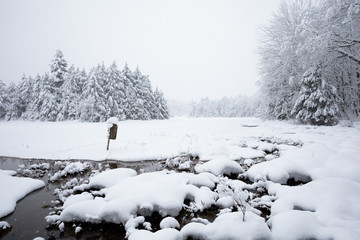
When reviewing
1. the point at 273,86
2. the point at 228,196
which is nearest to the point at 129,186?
the point at 228,196

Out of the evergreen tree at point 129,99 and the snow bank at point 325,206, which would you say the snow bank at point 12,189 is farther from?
the evergreen tree at point 129,99

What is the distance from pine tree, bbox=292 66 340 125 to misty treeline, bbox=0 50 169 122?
24.6 meters

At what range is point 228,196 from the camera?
304cm

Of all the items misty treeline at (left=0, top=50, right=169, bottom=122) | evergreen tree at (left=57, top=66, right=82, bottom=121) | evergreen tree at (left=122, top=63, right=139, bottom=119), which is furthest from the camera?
evergreen tree at (left=122, top=63, right=139, bottom=119)

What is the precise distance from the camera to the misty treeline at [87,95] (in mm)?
27875

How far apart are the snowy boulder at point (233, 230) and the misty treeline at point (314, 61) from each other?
35.0 feet

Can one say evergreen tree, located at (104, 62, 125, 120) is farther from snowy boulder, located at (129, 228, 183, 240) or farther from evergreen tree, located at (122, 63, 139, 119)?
snowy boulder, located at (129, 228, 183, 240)

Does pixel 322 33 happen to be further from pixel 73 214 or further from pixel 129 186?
pixel 73 214

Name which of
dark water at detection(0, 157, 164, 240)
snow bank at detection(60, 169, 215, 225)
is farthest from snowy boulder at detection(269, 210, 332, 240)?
dark water at detection(0, 157, 164, 240)

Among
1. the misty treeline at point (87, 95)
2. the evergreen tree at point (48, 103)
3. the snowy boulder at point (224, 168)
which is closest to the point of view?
the snowy boulder at point (224, 168)

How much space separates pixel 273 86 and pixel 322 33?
8.52m

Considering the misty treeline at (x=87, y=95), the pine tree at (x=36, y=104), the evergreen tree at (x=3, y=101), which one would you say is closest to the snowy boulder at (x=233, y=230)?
the misty treeline at (x=87, y=95)

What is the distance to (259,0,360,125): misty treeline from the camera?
9.74 meters

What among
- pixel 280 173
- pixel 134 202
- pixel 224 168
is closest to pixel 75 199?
pixel 134 202
